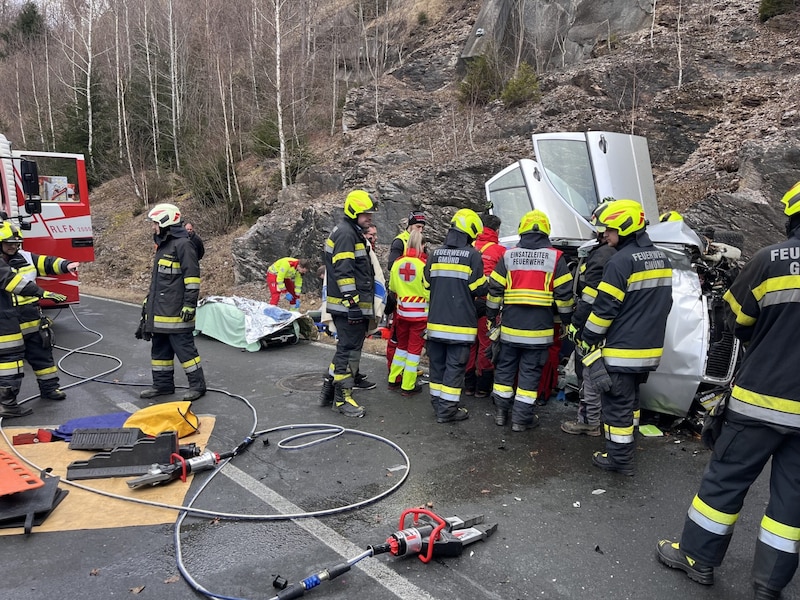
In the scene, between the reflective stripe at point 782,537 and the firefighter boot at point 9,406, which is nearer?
the reflective stripe at point 782,537

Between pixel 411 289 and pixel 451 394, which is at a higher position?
pixel 411 289

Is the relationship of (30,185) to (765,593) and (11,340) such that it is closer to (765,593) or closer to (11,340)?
(11,340)

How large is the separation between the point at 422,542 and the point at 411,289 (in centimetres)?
344

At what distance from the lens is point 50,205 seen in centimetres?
996

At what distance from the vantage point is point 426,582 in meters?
3.04

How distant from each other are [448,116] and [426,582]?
52.0ft

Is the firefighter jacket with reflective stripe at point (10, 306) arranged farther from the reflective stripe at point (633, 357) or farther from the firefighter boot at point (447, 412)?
the reflective stripe at point (633, 357)

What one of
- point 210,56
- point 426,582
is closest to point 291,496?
point 426,582

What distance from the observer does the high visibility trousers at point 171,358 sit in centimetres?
612

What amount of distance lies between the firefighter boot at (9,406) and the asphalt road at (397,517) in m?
0.15

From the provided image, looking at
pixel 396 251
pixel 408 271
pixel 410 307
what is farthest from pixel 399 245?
pixel 410 307

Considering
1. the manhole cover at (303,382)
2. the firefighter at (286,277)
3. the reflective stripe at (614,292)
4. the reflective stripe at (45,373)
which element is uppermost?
the reflective stripe at (614,292)

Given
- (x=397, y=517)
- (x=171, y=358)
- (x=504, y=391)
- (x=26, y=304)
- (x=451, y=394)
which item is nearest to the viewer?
(x=397, y=517)

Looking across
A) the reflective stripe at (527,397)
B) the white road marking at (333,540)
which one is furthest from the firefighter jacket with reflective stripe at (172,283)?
the reflective stripe at (527,397)
